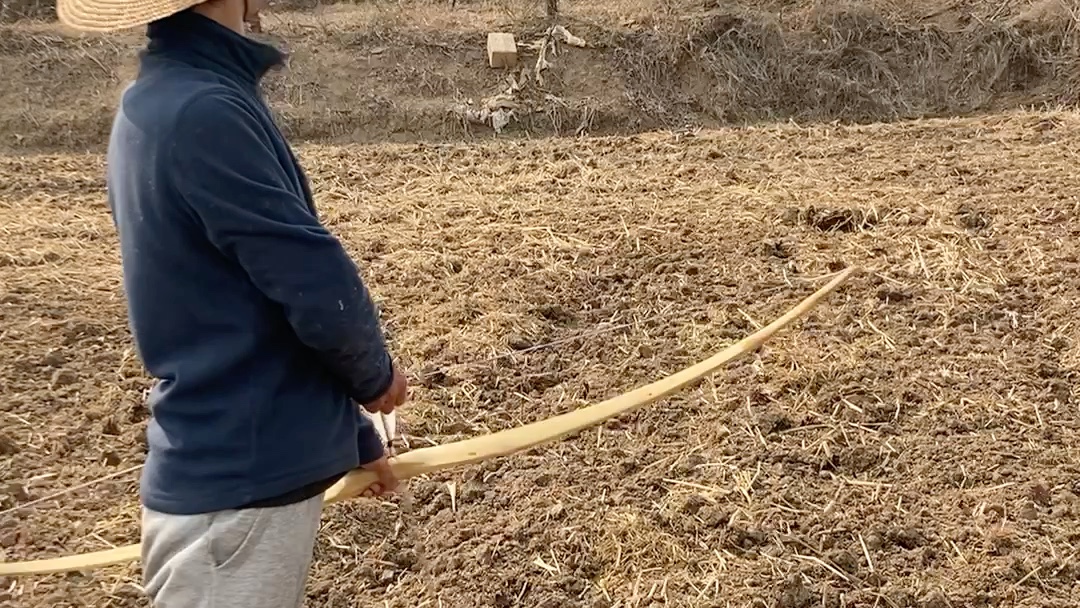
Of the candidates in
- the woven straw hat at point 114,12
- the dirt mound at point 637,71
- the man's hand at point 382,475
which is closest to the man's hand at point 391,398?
the man's hand at point 382,475

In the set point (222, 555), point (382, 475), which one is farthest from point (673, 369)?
point (222, 555)

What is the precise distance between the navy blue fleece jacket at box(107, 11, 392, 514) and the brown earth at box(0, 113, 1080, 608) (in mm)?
1368

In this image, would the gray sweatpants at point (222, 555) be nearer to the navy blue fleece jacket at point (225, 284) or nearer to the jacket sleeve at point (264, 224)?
the navy blue fleece jacket at point (225, 284)

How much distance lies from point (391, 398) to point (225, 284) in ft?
1.31

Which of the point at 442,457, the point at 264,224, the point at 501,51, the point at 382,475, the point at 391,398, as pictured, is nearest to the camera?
the point at 264,224

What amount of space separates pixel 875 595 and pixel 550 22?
7564mm

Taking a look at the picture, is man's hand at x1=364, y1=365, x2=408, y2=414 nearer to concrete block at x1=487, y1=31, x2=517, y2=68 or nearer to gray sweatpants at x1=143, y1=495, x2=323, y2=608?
gray sweatpants at x1=143, y1=495, x2=323, y2=608

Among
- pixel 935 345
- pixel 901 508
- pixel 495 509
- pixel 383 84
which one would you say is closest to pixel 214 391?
pixel 495 509

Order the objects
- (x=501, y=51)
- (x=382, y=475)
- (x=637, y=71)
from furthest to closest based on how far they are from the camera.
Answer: (x=637, y=71) < (x=501, y=51) < (x=382, y=475)

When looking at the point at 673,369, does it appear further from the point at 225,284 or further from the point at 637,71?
the point at 637,71

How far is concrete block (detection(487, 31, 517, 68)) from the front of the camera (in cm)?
921

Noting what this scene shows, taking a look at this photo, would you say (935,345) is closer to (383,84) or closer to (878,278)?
(878,278)

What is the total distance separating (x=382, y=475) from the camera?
2145 mm

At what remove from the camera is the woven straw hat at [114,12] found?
163 cm
